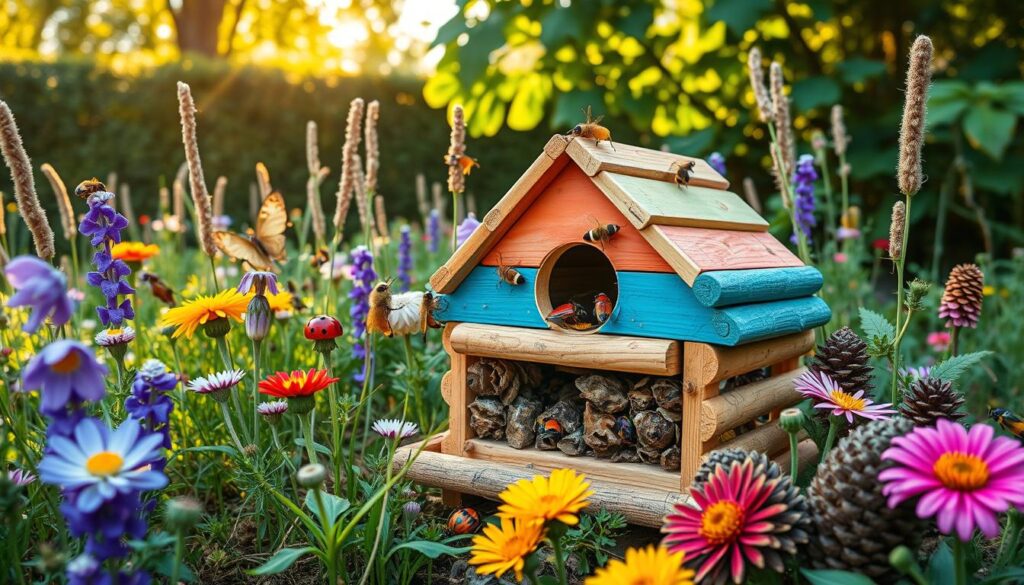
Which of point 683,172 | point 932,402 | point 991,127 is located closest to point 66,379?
point 683,172

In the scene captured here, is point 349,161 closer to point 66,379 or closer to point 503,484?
point 503,484

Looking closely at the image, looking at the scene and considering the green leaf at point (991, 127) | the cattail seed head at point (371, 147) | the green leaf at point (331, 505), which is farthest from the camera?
the green leaf at point (991, 127)

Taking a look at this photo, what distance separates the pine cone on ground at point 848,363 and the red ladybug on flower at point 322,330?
4.19 ft

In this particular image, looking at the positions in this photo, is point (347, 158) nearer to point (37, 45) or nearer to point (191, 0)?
point (191, 0)

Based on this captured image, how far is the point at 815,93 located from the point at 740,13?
0.83 m

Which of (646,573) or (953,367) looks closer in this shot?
(646,573)

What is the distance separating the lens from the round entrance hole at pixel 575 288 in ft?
7.25

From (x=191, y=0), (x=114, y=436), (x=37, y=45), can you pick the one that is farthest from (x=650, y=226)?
(x=37, y=45)

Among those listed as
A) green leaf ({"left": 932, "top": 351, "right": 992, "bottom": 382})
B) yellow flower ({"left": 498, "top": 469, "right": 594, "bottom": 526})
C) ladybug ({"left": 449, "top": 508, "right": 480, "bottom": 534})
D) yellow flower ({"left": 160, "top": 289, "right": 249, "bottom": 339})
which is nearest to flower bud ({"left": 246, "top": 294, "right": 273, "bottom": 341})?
yellow flower ({"left": 160, "top": 289, "right": 249, "bottom": 339})

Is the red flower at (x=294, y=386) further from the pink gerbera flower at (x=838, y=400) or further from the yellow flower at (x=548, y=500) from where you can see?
the pink gerbera flower at (x=838, y=400)

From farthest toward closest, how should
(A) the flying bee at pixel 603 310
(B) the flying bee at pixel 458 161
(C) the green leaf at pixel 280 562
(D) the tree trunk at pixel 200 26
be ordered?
(D) the tree trunk at pixel 200 26 < (B) the flying bee at pixel 458 161 < (A) the flying bee at pixel 603 310 < (C) the green leaf at pixel 280 562

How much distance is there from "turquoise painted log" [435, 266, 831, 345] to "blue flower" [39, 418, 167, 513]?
1.09 meters

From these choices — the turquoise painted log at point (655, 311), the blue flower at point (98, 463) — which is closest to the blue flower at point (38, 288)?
the blue flower at point (98, 463)

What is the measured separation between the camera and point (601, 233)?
208cm
